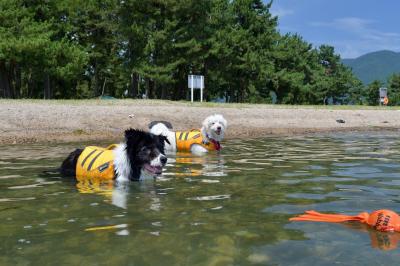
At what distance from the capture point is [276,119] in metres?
24.8

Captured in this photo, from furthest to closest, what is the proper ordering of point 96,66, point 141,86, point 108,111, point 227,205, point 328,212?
point 141,86
point 96,66
point 108,111
point 227,205
point 328,212

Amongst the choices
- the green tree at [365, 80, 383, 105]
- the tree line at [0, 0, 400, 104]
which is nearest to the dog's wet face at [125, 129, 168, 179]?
the tree line at [0, 0, 400, 104]

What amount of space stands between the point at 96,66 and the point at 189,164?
45.7 m

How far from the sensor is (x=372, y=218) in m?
5.31

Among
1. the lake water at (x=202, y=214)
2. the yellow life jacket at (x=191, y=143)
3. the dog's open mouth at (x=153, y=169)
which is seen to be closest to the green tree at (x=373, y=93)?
the yellow life jacket at (x=191, y=143)

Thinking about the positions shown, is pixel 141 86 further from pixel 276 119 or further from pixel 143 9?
pixel 276 119

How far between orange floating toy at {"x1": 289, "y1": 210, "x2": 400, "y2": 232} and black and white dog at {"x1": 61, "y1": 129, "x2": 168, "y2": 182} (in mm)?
2983

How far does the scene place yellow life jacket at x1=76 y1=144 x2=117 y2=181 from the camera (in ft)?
28.0

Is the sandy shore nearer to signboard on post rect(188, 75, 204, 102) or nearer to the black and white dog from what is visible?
the black and white dog

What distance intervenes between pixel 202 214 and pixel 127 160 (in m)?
2.63

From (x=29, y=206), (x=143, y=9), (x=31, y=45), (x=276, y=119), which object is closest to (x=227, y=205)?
(x=29, y=206)

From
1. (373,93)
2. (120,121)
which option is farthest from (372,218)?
(373,93)

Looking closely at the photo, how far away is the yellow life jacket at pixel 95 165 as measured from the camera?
8.54 metres

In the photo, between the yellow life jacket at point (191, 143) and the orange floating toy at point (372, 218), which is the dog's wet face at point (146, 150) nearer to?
the orange floating toy at point (372, 218)
